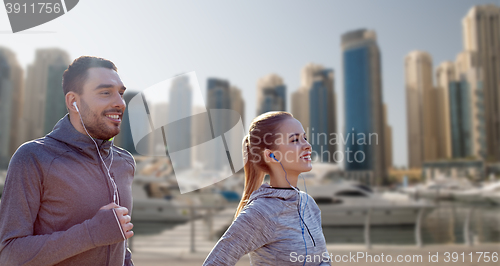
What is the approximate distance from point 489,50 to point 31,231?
292 ft

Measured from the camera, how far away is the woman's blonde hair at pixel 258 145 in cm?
157

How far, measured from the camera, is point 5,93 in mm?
46312

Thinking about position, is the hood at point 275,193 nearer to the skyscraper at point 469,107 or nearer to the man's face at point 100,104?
the man's face at point 100,104

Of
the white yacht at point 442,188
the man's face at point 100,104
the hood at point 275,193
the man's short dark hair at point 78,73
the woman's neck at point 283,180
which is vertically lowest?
the white yacht at point 442,188

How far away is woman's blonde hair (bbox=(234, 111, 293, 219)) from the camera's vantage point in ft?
5.15

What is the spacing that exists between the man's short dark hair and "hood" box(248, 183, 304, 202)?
0.85 metres

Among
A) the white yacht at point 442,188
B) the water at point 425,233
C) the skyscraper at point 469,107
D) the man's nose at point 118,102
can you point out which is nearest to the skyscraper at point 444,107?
the skyscraper at point 469,107

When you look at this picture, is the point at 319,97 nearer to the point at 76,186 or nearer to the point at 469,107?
the point at 469,107

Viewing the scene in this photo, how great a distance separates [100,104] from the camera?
4.16 feet

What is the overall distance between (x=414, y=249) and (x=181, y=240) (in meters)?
3.55

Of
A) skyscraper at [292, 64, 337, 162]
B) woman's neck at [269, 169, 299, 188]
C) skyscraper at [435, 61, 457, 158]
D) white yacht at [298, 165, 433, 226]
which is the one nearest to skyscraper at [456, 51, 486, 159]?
skyscraper at [435, 61, 457, 158]

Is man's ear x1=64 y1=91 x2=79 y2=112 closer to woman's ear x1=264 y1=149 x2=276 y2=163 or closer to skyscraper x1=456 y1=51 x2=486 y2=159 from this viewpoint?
woman's ear x1=264 y1=149 x2=276 y2=163

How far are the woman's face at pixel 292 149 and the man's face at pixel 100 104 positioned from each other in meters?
0.72

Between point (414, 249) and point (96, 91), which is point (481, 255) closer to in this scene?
point (414, 249)
